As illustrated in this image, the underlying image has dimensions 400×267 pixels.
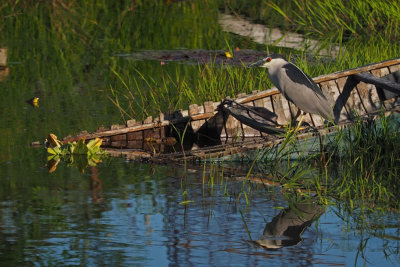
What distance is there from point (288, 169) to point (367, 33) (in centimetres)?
830

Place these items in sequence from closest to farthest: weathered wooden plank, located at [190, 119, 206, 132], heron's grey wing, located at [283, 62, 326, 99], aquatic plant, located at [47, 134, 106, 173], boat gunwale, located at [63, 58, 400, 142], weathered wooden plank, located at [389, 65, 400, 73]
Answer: aquatic plant, located at [47, 134, 106, 173], heron's grey wing, located at [283, 62, 326, 99], boat gunwale, located at [63, 58, 400, 142], weathered wooden plank, located at [190, 119, 206, 132], weathered wooden plank, located at [389, 65, 400, 73]

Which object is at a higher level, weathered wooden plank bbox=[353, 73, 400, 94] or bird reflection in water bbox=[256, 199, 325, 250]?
weathered wooden plank bbox=[353, 73, 400, 94]

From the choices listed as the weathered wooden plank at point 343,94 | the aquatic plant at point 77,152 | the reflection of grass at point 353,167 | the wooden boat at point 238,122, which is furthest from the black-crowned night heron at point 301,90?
the aquatic plant at point 77,152

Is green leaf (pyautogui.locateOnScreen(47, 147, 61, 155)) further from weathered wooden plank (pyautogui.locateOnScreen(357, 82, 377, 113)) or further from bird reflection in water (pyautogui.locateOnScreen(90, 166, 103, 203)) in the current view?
weathered wooden plank (pyautogui.locateOnScreen(357, 82, 377, 113))

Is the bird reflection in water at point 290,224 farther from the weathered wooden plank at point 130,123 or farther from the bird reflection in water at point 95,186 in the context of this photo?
A: the weathered wooden plank at point 130,123

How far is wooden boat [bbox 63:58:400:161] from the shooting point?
875 cm

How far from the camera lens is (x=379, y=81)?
31.3 ft

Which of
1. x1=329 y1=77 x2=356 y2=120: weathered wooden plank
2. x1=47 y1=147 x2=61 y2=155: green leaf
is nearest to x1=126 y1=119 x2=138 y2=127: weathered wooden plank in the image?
x1=47 y1=147 x2=61 y2=155: green leaf

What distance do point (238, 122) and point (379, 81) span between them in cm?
158

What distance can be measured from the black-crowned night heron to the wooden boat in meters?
0.20

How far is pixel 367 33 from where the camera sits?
15922 mm

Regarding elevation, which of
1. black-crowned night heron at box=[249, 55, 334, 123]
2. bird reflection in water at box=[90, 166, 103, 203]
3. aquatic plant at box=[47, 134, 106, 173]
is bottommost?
bird reflection in water at box=[90, 166, 103, 203]

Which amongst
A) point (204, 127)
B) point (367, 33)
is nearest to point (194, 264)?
point (204, 127)

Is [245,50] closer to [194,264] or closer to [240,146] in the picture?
[240,146]
